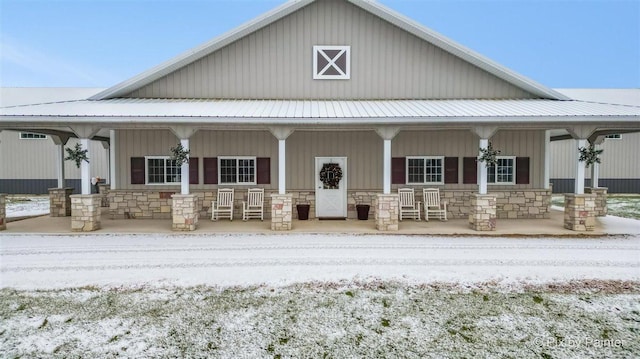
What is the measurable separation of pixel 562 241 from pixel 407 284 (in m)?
5.57

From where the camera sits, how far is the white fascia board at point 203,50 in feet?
37.2

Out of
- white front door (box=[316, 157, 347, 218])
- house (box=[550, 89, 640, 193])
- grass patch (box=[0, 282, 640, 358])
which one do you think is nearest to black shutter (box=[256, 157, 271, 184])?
white front door (box=[316, 157, 347, 218])

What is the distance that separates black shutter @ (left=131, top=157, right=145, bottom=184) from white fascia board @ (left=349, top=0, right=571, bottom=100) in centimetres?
886

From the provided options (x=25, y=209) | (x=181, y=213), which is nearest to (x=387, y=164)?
(x=181, y=213)

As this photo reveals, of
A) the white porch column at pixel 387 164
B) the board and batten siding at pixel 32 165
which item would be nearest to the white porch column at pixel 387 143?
the white porch column at pixel 387 164

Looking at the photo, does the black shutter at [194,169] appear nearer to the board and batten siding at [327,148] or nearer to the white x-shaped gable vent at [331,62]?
the board and batten siding at [327,148]

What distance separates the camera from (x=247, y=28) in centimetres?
1140

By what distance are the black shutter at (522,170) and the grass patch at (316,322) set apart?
23.0 ft

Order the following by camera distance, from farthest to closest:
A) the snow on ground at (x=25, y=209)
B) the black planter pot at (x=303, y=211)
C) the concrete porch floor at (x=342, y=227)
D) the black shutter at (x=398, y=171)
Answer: the snow on ground at (x=25, y=209) → the black shutter at (x=398, y=171) → the black planter pot at (x=303, y=211) → the concrete porch floor at (x=342, y=227)

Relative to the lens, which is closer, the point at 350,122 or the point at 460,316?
the point at 460,316

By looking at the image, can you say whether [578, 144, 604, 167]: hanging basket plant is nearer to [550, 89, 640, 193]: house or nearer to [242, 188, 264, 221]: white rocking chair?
[242, 188, 264, 221]: white rocking chair

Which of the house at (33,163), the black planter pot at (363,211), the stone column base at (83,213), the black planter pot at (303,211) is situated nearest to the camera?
the stone column base at (83,213)

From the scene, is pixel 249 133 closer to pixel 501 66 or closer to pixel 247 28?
pixel 247 28

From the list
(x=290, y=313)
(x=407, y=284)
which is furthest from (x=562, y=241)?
(x=290, y=313)
